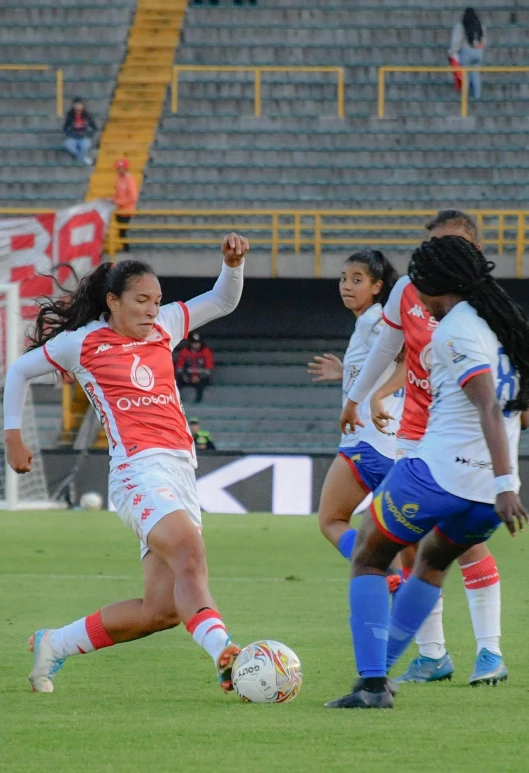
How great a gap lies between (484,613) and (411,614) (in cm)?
62

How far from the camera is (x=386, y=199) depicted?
2312cm

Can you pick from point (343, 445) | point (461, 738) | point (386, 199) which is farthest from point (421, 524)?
point (386, 199)

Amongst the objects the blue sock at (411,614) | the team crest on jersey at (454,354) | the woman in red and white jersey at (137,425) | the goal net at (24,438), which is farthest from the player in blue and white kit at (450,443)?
the goal net at (24,438)

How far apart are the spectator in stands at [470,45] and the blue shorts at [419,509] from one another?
20634mm

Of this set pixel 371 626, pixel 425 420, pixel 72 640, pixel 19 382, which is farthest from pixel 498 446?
pixel 19 382

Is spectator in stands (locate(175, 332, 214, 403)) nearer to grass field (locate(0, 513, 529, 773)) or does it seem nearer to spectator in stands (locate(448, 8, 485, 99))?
spectator in stands (locate(448, 8, 485, 99))

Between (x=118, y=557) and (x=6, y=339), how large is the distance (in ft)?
18.6

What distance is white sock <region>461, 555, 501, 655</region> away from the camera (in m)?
5.64

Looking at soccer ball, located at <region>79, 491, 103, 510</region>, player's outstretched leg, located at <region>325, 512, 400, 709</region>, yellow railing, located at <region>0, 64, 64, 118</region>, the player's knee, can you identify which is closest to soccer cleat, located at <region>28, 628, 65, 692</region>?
the player's knee

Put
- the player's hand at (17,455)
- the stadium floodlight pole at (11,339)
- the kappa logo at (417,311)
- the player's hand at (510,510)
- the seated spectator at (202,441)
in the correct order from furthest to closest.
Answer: the seated spectator at (202,441)
the stadium floodlight pole at (11,339)
the kappa logo at (417,311)
the player's hand at (17,455)
the player's hand at (510,510)

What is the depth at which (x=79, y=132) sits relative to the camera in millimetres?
24062

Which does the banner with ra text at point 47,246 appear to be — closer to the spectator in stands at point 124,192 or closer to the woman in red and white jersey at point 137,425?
the spectator in stands at point 124,192

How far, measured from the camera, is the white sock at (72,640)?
532 centimetres

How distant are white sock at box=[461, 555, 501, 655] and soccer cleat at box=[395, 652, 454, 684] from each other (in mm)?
154
